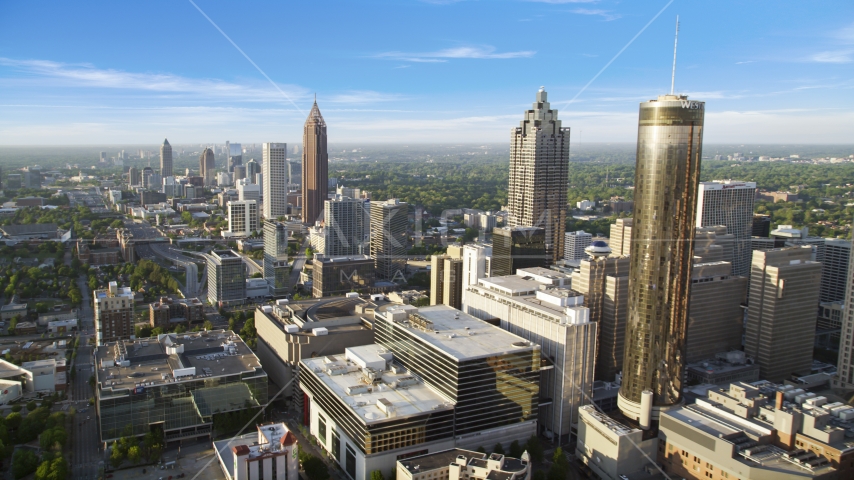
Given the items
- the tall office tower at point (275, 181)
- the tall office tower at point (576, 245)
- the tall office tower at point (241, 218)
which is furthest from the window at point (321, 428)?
the tall office tower at point (275, 181)

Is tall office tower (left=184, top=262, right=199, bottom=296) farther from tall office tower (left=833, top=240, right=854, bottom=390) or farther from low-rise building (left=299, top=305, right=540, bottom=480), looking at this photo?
tall office tower (left=833, top=240, right=854, bottom=390)

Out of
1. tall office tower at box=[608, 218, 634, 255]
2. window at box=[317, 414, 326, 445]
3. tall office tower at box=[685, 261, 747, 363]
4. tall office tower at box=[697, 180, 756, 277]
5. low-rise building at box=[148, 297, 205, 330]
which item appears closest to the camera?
window at box=[317, 414, 326, 445]

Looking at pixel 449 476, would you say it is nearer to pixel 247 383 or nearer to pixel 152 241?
pixel 247 383

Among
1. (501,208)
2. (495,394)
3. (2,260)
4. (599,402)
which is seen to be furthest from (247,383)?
(501,208)

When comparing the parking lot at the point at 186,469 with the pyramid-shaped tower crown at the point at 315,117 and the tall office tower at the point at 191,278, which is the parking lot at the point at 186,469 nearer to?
the tall office tower at the point at 191,278

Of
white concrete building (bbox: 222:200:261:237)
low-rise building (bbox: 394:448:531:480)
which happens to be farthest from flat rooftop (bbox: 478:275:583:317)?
white concrete building (bbox: 222:200:261:237)

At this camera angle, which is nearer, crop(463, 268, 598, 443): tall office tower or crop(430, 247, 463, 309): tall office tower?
crop(463, 268, 598, 443): tall office tower

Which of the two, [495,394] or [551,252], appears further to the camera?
[551,252]
